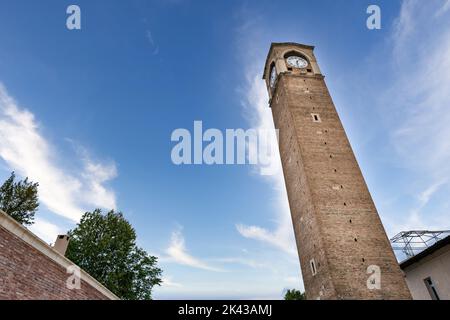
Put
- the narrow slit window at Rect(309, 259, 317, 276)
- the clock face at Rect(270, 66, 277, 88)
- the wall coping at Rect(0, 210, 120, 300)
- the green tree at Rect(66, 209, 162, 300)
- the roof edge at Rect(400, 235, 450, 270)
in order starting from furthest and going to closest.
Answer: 1. the clock face at Rect(270, 66, 277, 88)
2. the green tree at Rect(66, 209, 162, 300)
3. the narrow slit window at Rect(309, 259, 317, 276)
4. the roof edge at Rect(400, 235, 450, 270)
5. the wall coping at Rect(0, 210, 120, 300)

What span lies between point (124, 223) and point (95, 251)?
3.66 m

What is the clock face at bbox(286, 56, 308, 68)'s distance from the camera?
3025 centimetres

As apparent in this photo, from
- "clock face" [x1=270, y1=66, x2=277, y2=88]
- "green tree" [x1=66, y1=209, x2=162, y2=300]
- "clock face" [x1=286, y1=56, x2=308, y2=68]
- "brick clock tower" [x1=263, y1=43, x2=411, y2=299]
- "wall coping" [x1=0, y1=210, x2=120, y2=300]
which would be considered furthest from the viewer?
"clock face" [x1=270, y1=66, x2=277, y2=88]

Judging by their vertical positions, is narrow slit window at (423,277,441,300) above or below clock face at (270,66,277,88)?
below

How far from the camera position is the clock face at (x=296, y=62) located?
30250 mm

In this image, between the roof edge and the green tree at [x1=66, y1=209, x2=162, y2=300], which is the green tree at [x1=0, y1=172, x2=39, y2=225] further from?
the roof edge

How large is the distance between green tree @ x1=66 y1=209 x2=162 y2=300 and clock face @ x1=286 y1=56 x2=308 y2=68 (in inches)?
915

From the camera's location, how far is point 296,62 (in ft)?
100

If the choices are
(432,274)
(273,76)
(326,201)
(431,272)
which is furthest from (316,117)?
(432,274)

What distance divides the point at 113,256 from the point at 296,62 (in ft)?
85.4

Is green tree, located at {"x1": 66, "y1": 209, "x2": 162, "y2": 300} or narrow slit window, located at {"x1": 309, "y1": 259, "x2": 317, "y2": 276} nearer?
narrow slit window, located at {"x1": 309, "y1": 259, "x2": 317, "y2": 276}

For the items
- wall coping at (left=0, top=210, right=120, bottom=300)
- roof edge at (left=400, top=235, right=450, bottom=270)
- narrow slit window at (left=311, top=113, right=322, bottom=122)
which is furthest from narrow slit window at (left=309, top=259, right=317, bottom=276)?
wall coping at (left=0, top=210, right=120, bottom=300)
